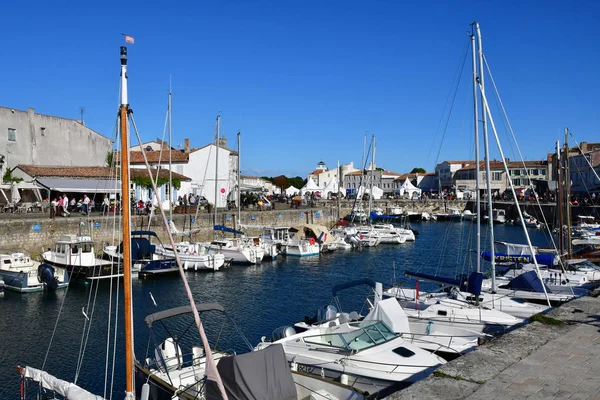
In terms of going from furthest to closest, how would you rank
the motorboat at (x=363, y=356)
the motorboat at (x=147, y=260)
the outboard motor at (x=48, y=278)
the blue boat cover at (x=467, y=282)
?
the motorboat at (x=147, y=260)
the outboard motor at (x=48, y=278)
the blue boat cover at (x=467, y=282)
the motorboat at (x=363, y=356)

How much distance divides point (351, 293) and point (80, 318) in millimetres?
13346

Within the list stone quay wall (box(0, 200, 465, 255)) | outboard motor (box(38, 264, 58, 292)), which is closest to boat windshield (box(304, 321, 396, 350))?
stone quay wall (box(0, 200, 465, 255))

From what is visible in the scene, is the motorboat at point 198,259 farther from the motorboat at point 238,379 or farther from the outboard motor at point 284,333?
the motorboat at point 238,379

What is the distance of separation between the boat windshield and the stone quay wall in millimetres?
11151

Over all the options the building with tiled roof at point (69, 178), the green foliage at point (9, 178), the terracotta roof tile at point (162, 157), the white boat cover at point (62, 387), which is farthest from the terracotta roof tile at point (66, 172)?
the white boat cover at point (62, 387)

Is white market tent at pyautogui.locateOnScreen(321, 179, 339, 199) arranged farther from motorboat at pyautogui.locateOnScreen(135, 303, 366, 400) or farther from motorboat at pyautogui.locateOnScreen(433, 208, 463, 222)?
motorboat at pyautogui.locateOnScreen(135, 303, 366, 400)

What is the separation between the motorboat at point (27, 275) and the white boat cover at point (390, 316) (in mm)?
19538

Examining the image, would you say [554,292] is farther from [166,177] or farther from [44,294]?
[166,177]

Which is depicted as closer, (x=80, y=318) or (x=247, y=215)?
(x=80, y=318)

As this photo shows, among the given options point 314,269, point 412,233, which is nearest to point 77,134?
point 314,269

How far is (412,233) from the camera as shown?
56.1 metres

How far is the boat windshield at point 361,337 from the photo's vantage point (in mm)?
14086

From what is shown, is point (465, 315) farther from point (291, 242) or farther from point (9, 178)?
point (9, 178)

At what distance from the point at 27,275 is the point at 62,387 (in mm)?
18230
